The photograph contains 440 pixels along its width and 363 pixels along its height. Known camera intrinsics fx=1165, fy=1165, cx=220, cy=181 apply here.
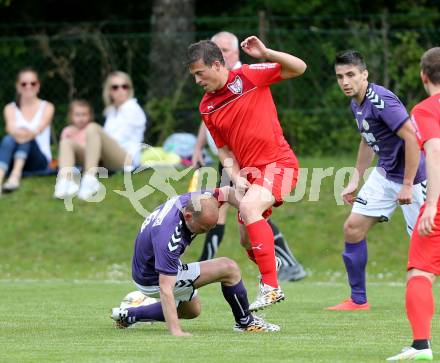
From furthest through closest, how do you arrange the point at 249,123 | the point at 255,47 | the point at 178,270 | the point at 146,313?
the point at 249,123
the point at 255,47
the point at 146,313
the point at 178,270

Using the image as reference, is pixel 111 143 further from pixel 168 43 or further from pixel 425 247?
pixel 425 247

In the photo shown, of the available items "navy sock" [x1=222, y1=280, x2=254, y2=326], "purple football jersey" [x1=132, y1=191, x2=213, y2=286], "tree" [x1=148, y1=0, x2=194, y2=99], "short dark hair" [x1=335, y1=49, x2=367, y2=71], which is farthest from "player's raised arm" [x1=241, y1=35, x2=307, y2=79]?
"tree" [x1=148, y1=0, x2=194, y2=99]

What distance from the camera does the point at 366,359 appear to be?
6.21m

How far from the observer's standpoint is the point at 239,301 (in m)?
7.75

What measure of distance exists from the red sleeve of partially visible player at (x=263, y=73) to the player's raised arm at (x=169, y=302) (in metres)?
1.97

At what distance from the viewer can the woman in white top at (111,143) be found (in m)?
Result: 14.5

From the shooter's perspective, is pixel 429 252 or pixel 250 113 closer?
pixel 429 252

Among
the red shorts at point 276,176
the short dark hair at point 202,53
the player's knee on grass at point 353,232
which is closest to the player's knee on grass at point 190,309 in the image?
the red shorts at point 276,176

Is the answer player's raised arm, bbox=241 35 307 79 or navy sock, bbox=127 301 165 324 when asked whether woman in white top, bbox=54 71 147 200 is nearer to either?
player's raised arm, bbox=241 35 307 79

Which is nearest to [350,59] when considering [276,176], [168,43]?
[276,176]

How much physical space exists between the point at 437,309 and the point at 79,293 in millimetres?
3518

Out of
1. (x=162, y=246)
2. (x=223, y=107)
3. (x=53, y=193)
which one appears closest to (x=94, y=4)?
(x=53, y=193)

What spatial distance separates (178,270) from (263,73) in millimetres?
1853

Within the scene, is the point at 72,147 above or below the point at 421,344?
above
